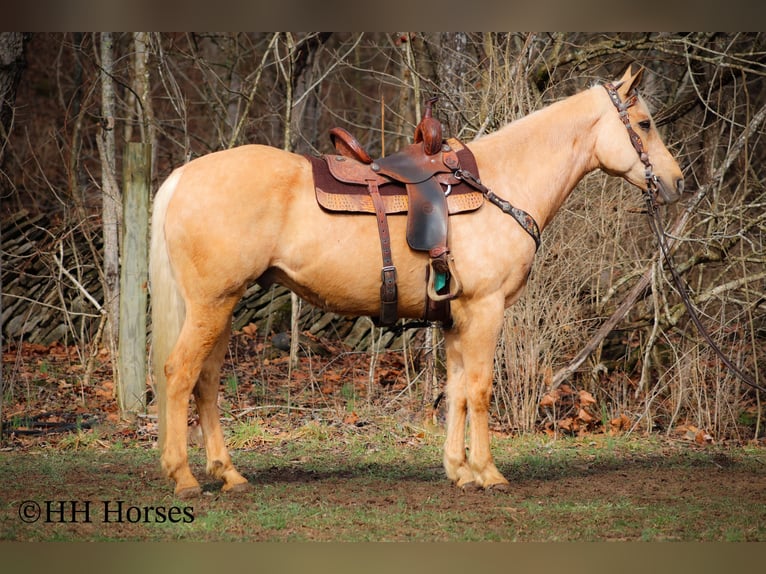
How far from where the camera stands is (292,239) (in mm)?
5078

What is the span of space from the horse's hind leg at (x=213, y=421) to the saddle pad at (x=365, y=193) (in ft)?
3.29

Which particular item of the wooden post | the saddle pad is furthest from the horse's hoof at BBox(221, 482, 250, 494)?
the wooden post

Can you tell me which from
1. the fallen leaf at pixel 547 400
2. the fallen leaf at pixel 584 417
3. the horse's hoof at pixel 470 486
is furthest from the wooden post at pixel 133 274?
the fallen leaf at pixel 584 417

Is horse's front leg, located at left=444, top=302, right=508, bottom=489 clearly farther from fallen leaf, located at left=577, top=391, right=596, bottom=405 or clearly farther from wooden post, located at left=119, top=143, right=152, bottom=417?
wooden post, located at left=119, top=143, right=152, bottom=417

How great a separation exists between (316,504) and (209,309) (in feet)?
4.20

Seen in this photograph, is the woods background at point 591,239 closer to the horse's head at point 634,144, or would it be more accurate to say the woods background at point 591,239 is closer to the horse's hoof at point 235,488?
the horse's head at point 634,144

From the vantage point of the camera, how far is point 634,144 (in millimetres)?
5535

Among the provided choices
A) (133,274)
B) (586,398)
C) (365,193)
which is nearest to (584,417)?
(586,398)

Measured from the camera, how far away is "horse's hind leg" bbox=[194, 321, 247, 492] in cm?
532

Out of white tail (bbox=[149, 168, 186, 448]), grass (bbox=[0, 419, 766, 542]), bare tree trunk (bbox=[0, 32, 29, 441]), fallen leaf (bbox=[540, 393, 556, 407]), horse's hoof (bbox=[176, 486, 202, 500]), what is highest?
bare tree trunk (bbox=[0, 32, 29, 441])

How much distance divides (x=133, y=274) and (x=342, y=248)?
296 centimetres

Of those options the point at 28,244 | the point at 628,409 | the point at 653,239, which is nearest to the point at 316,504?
the point at 628,409

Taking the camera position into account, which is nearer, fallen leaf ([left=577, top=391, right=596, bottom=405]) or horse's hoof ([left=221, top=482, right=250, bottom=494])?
horse's hoof ([left=221, top=482, right=250, bottom=494])
